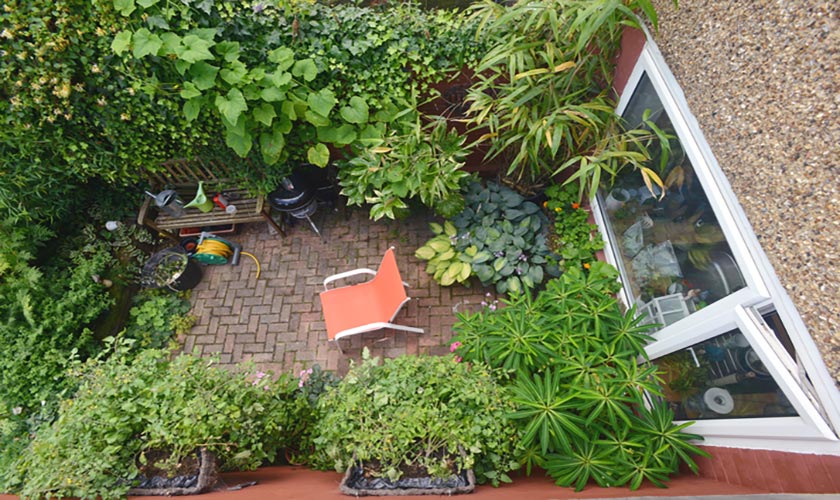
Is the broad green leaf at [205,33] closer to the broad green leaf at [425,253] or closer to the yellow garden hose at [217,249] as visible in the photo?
the yellow garden hose at [217,249]

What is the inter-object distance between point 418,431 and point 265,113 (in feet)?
8.75

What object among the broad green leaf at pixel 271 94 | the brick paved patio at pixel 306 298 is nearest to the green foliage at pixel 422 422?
the brick paved patio at pixel 306 298

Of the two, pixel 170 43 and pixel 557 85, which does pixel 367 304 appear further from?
pixel 170 43

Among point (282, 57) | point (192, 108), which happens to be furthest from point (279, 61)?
point (192, 108)

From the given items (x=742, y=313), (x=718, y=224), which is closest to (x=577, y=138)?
(x=718, y=224)

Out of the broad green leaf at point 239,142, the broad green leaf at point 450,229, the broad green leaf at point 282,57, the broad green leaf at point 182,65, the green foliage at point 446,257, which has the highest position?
the broad green leaf at point 282,57

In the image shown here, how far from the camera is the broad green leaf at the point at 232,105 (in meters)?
3.03

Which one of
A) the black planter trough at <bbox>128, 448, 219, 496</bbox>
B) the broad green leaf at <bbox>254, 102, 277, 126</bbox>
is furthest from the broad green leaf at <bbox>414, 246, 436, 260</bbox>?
the black planter trough at <bbox>128, 448, 219, 496</bbox>

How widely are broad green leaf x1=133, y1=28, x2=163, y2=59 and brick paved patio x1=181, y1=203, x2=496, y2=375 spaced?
6.78 ft

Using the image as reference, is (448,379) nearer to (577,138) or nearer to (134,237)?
(577,138)

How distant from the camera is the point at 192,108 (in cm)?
319

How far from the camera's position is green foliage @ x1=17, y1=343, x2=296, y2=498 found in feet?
5.86

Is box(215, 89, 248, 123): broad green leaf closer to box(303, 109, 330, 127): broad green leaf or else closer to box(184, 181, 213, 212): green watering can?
box(303, 109, 330, 127): broad green leaf

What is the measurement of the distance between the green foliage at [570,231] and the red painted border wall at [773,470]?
1651mm
